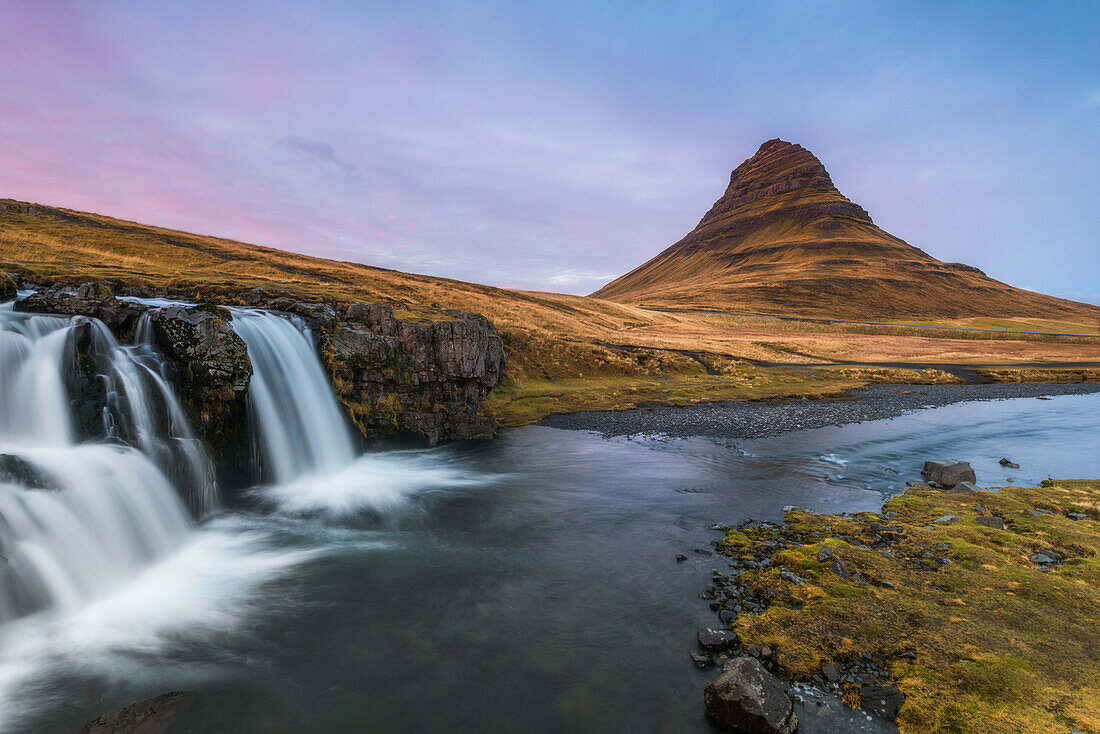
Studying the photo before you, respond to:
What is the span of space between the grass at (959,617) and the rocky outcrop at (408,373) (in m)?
22.0

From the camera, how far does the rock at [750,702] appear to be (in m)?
8.16

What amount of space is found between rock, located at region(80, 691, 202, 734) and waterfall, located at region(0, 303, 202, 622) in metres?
5.01

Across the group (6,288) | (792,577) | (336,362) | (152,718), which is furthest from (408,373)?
(792,577)

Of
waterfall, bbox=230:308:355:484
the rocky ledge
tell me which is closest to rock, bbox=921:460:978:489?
the rocky ledge

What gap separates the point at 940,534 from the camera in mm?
15016

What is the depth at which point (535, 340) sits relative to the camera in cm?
6034

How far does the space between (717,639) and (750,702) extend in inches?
91.0

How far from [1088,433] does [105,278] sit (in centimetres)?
7553

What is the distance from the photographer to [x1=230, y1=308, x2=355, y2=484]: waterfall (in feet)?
76.2

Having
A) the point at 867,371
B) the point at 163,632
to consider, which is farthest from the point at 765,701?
the point at 867,371

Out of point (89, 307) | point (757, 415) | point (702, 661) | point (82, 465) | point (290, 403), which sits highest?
point (89, 307)

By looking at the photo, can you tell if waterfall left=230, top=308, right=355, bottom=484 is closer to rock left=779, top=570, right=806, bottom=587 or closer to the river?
the river

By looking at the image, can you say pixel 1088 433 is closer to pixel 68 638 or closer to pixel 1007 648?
pixel 1007 648

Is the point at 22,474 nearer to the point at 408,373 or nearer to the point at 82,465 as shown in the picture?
the point at 82,465
